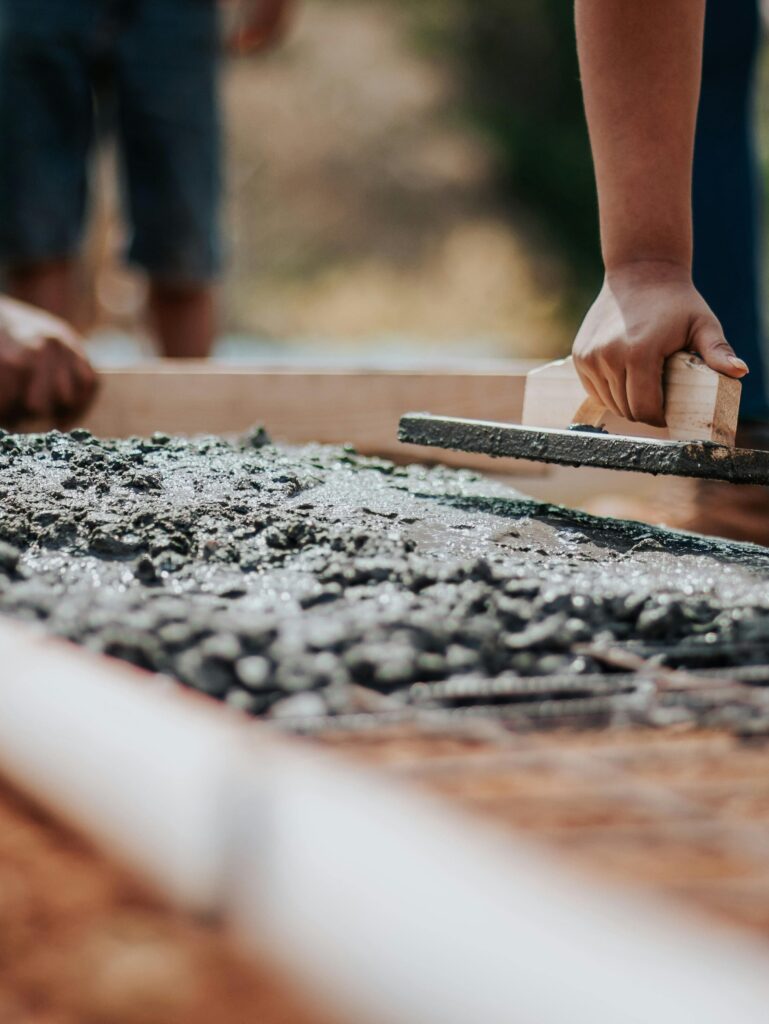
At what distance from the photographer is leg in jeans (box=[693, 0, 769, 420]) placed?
195cm

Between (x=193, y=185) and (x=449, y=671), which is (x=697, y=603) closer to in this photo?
(x=449, y=671)

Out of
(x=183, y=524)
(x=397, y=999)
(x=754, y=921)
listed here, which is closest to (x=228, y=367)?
(x=183, y=524)

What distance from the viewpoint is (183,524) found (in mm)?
994

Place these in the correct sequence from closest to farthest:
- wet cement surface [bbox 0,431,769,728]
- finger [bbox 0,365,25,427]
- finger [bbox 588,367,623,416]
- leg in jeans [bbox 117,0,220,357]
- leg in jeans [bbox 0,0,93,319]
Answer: wet cement surface [bbox 0,431,769,728] < finger [bbox 588,367,623,416] < finger [bbox 0,365,25,427] < leg in jeans [bbox 0,0,93,319] < leg in jeans [bbox 117,0,220,357]

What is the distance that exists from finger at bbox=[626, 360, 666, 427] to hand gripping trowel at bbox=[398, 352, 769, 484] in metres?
0.01

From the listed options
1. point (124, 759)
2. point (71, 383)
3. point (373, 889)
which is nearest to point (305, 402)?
point (71, 383)

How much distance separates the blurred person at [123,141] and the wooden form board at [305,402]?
0.80m

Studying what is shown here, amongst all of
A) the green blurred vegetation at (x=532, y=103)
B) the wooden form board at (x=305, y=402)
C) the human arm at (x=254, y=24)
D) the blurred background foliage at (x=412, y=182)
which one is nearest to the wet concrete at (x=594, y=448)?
the wooden form board at (x=305, y=402)

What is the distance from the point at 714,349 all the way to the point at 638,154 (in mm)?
264

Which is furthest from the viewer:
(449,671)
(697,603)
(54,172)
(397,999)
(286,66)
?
(286,66)

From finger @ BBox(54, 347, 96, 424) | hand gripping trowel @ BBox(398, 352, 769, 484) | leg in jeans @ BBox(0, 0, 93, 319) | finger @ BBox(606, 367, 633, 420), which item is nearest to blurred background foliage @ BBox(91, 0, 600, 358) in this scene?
leg in jeans @ BBox(0, 0, 93, 319)

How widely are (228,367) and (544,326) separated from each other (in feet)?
30.7

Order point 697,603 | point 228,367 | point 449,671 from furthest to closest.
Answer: point 228,367 → point 697,603 → point 449,671

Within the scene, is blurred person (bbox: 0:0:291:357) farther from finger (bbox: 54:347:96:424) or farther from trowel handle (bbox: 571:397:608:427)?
trowel handle (bbox: 571:397:608:427)
